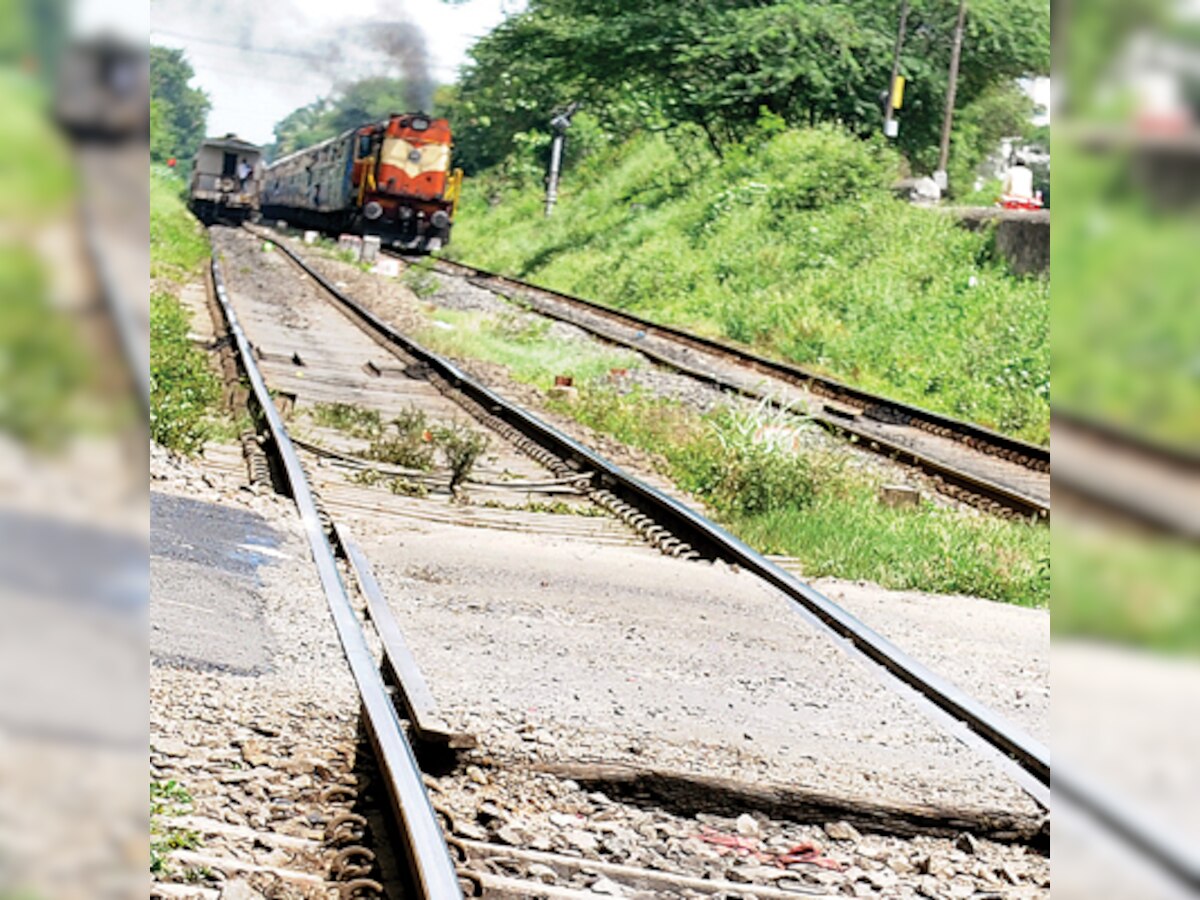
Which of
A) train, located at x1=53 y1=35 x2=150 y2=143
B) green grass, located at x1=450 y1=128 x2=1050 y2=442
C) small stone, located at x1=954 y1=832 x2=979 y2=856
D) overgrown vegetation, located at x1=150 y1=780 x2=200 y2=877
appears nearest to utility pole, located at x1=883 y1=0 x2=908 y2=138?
green grass, located at x1=450 y1=128 x2=1050 y2=442

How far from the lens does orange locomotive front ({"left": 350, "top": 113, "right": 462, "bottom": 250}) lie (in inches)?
1120

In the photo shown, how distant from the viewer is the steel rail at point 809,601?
4.17 m

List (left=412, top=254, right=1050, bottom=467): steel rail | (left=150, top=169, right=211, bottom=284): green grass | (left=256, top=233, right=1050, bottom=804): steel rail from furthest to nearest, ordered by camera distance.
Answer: (left=150, top=169, right=211, bottom=284): green grass < (left=412, top=254, right=1050, bottom=467): steel rail < (left=256, top=233, right=1050, bottom=804): steel rail

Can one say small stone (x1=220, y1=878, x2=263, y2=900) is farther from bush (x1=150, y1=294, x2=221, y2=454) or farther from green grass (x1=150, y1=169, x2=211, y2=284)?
green grass (x1=150, y1=169, x2=211, y2=284)

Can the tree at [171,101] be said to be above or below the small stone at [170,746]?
above

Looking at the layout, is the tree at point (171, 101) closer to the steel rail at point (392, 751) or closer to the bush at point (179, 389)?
the steel rail at point (392, 751)

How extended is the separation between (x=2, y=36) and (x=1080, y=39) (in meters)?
0.27

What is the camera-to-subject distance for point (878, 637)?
536 cm

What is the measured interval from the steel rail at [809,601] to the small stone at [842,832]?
447 millimetres

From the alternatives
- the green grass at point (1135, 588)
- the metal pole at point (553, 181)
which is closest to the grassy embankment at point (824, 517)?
the green grass at point (1135, 588)

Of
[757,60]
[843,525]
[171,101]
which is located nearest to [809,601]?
[843,525]

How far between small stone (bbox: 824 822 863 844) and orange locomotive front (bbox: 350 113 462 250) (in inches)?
982

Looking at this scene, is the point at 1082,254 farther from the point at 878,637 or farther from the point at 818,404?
the point at 818,404

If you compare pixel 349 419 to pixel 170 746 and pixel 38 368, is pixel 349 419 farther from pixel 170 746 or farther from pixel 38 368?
pixel 38 368
